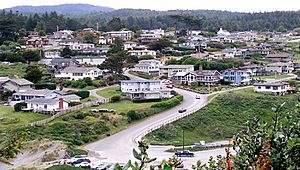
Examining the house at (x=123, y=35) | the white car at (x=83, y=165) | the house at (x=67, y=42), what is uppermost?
the house at (x=123, y=35)

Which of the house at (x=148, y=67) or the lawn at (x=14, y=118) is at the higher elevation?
the house at (x=148, y=67)

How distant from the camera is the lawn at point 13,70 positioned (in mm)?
31131

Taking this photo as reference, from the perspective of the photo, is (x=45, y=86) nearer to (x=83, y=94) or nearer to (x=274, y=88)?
(x=83, y=94)

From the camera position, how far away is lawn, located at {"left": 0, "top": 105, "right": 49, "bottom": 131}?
21.1 metres

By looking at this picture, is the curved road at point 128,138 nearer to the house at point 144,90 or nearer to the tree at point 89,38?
the house at point 144,90

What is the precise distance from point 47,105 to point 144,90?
235 inches

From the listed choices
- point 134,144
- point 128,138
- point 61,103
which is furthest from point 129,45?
point 134,144

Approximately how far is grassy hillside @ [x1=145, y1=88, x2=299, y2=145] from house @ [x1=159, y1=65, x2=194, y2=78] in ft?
18.4

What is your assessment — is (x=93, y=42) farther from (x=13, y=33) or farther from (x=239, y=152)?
(x=239, y=152)

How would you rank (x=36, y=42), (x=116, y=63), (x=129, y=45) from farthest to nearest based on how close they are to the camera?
(x=129, y=45) → (x=36, y=42) → (x=116, y=63)

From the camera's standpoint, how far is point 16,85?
27.8 m

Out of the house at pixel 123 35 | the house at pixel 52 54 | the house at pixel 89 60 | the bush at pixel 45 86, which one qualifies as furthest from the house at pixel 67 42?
the bush at pixel 45 86

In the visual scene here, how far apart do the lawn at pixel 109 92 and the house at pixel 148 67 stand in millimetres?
5715

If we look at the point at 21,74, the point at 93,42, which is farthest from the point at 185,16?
the point at 21,74
